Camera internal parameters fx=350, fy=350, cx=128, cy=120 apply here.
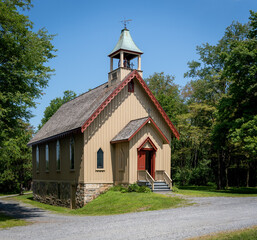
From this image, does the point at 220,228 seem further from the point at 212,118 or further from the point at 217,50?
the point at 217,50

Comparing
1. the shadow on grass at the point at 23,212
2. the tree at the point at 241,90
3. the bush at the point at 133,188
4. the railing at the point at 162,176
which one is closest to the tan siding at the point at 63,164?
the shadow on grass at the point at 23,212

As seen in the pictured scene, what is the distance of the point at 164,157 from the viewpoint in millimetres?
28266

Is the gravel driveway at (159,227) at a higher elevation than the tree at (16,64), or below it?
below

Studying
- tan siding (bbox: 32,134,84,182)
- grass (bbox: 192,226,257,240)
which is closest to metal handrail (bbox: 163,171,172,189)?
tan siding (bbox: 32,134,84,182)

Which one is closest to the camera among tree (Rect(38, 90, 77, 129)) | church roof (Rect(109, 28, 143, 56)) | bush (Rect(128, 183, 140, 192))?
bush (Rect(128, 183, 140, 192))

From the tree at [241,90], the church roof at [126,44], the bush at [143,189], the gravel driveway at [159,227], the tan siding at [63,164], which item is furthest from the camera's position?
the church roof at [126,44]

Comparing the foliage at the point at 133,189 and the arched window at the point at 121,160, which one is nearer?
the foliage at the point at 133,189

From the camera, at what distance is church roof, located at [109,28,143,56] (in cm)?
2952

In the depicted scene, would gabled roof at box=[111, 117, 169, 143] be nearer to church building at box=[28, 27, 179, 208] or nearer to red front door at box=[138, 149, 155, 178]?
church building at box=[28, 27, 179, 208]

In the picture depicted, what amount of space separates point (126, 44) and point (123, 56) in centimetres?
110

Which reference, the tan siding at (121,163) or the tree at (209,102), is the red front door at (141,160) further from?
the tree at (209,102)

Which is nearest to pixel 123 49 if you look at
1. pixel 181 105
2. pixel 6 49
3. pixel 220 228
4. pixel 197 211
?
pixel 6 49

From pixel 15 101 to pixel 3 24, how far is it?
4350 mm

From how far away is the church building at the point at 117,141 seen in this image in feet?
85.0
